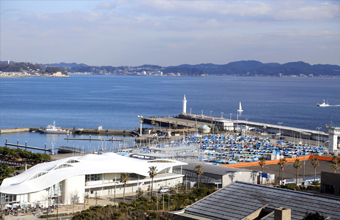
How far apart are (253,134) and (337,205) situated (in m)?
42.8

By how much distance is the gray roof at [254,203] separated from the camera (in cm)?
1493

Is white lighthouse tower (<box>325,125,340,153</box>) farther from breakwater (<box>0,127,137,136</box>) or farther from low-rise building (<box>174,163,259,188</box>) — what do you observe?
breakwater (<box>0,127,137,136</box>)

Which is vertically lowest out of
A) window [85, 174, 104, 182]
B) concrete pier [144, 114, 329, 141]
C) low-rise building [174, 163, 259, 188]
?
concrete pier [144, 114, 329, 141]

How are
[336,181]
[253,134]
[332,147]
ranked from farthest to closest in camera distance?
[253,134]
[332,147]
[336,181]

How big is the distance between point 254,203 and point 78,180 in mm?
11601

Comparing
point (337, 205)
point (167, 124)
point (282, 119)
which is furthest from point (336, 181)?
point (282, 119)

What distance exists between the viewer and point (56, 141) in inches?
2115

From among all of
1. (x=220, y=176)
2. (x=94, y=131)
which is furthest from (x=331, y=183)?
(x=94, y=131)

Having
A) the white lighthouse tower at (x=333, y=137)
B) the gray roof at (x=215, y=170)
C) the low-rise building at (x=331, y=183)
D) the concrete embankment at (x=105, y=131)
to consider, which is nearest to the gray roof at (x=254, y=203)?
the low-rise building at (x=331, y=183)

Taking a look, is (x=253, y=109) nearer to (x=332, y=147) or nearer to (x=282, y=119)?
(x=282, y=119)

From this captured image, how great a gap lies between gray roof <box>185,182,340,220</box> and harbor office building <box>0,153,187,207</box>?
8665 millimetres

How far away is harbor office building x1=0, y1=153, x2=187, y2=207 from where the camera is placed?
23.0 metres

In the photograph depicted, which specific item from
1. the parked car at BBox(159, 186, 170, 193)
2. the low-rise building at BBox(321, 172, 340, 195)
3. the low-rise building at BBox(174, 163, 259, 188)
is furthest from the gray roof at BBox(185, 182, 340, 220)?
the low-rise building at BBox(174, 163, 259, 188)

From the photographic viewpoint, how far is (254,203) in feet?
51.6
